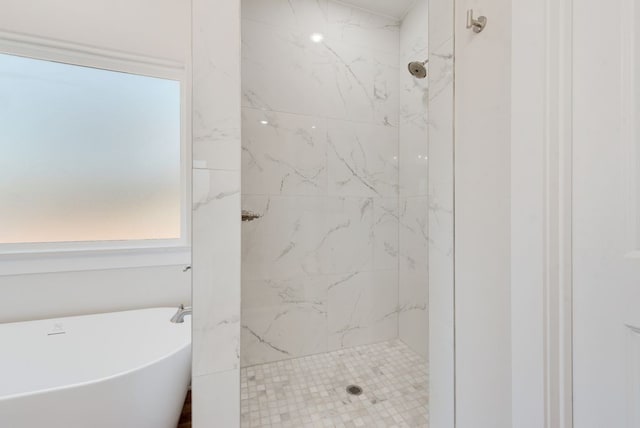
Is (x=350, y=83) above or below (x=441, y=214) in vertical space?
above

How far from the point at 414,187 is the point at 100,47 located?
70.3 inches

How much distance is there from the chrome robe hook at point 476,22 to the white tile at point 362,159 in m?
1.07

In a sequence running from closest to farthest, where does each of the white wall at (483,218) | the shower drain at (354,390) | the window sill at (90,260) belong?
the white wall at (483,218) < the window sill at (90,260) < the shower drain at (354,390)

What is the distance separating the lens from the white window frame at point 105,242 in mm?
945

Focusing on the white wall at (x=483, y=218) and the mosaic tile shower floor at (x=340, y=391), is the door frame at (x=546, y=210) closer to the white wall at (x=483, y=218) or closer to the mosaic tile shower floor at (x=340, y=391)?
the white wall at (x=483, y=218)

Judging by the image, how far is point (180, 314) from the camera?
95 cm

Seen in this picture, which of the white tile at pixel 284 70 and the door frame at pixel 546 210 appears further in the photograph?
the white tile at pixel 284 70

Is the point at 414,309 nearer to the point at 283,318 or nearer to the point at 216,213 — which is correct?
the point at 283,318

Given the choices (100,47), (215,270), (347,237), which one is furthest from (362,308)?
(100,47)

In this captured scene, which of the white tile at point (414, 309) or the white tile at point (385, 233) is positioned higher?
the white tile at point (385, 233)

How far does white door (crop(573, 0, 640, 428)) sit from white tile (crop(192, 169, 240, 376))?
928mm

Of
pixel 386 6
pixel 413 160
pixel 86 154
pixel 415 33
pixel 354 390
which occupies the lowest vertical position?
pixel 354 390

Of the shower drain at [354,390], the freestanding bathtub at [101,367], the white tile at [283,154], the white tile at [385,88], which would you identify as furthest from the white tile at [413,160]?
the freestanding bathtub at [101,367]

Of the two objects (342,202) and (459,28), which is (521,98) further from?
(342,202)
